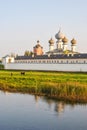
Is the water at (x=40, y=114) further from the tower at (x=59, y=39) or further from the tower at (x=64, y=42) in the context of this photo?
the tower at (x=59, y=39)

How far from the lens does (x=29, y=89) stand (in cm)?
3703

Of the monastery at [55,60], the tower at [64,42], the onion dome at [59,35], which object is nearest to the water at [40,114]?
the monastery at [55,60]

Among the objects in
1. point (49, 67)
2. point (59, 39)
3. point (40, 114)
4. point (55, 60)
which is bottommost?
point (40, 114)

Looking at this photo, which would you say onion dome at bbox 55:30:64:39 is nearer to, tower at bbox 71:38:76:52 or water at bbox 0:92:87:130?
tower at bbox 71:38:76:52

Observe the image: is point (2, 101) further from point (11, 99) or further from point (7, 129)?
point (7, 129)

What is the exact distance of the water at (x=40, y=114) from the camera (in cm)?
2069

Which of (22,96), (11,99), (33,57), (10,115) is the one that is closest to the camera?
(10,115)

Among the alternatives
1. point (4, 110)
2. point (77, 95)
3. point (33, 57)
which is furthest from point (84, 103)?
point (33, 57)

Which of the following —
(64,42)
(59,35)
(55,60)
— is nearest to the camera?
(55,60)

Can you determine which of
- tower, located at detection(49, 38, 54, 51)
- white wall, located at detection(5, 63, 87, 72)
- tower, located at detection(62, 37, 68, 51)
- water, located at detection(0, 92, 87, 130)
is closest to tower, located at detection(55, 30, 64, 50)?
tower, located at detection(49, 38, 54, 51)

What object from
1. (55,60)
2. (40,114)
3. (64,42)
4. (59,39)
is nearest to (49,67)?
(55,60)

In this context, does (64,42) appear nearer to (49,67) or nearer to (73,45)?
(73,45)

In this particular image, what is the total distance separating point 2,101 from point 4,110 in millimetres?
4937

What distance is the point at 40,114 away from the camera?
78.8ft
